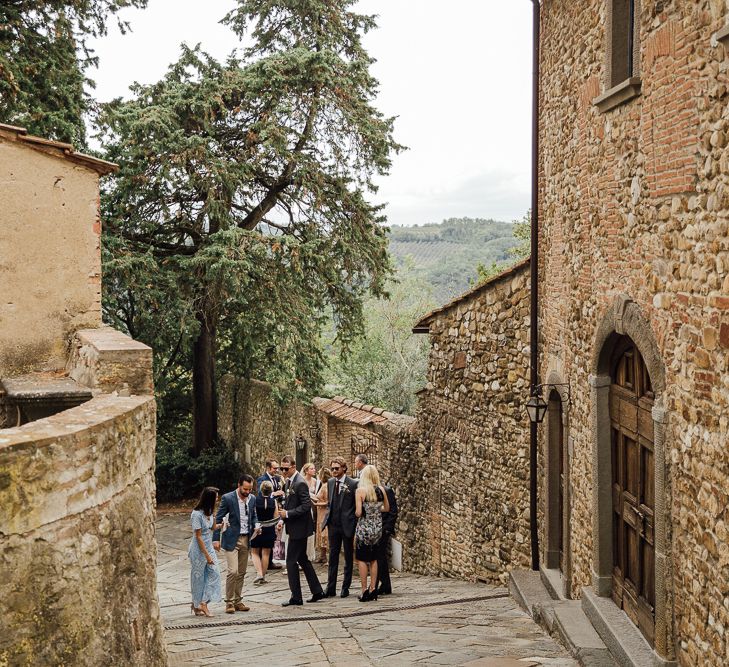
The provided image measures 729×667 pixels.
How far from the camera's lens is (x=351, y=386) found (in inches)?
1140

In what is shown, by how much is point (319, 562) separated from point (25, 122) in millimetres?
8282

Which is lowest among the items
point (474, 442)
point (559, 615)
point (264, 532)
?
point (264, 532)

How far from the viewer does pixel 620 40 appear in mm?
6750

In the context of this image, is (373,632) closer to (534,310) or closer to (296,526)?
(296,526)

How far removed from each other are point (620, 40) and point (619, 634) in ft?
14.4

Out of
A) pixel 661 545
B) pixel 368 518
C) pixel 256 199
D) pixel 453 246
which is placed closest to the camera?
pixel 661 545

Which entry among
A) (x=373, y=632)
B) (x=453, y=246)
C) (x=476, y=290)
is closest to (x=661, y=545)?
(x=373, y=632)

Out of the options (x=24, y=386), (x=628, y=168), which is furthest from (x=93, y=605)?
(x=628, y=168)

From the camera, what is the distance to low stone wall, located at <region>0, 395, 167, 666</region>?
11.9 ft

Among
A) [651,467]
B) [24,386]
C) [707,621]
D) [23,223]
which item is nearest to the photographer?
[707,621]

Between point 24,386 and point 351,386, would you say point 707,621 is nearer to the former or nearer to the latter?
point 24,386

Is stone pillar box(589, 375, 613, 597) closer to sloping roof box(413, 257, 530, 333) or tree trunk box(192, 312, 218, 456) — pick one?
sloping roof box(413, 257, 530, 333)

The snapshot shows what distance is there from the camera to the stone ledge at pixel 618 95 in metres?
6.13

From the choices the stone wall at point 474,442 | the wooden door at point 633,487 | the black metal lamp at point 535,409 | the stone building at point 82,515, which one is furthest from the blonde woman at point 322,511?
the stone building at point 82,515
